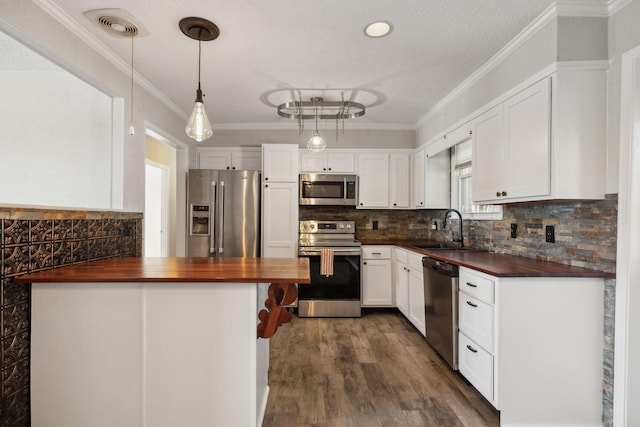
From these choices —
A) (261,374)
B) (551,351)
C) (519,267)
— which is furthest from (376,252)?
(261,374)

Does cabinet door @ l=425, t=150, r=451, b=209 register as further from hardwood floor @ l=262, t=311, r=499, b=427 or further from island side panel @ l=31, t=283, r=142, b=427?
island side panel @ l=31, t=283, r=142, b=427

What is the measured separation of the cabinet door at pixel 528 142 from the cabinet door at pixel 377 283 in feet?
6.35

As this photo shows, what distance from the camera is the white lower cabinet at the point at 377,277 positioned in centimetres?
391

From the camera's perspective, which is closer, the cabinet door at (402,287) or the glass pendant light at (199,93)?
the glass pendant light at (199,93)

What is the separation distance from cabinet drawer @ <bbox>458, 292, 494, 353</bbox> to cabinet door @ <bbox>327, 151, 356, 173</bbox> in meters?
2.30

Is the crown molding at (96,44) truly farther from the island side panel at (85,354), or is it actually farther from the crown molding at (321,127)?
the island side panel at (85,354)

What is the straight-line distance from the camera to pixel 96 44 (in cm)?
220

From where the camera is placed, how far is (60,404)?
5.20ft

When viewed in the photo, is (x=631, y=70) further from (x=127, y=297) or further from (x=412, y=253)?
(x=127, y=297)

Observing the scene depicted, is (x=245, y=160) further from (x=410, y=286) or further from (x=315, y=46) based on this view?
(x=410, y=286)

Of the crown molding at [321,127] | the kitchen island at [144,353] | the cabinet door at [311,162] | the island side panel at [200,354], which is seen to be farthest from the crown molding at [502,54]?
the island side panel at [200,354]

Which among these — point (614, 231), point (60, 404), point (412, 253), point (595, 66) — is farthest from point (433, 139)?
point (60, 404)

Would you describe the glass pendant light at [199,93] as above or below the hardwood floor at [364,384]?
above

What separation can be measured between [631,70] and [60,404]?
3.34 metres
